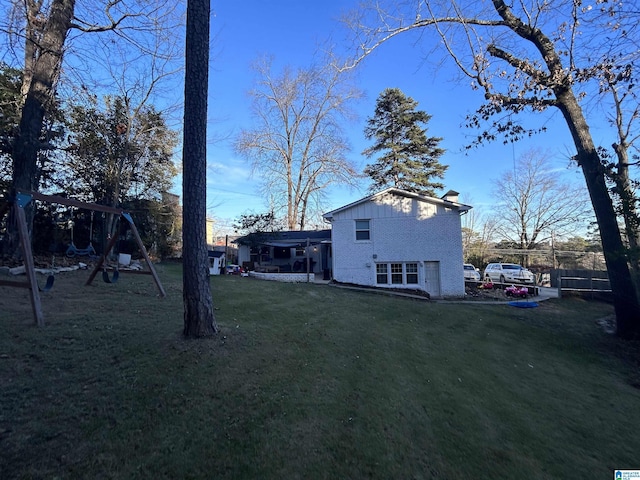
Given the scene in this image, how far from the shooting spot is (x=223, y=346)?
183 inches

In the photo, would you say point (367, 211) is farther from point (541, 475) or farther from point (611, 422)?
point (541, 475)

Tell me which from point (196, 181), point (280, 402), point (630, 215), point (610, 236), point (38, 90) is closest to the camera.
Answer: point (280, 402)

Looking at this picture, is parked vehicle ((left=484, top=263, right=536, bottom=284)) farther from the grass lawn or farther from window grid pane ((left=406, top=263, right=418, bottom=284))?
the grass lawn

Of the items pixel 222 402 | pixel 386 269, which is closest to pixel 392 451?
pixel 222 402

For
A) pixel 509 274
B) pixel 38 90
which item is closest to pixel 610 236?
pixel 509 274

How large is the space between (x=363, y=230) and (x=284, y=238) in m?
7.64

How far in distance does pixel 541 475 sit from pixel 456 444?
0.77 meters

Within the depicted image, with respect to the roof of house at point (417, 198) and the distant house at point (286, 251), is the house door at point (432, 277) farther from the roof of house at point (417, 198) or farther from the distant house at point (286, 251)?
the distant house at point (286, 251)

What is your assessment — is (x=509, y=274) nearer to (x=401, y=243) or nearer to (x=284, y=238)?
(x=401, y=243)

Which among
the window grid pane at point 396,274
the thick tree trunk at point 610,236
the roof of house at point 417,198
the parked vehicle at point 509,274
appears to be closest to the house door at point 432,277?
the window grid pane at point 396,274

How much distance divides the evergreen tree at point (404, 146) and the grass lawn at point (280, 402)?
82.5ft

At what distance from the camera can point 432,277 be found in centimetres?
1686

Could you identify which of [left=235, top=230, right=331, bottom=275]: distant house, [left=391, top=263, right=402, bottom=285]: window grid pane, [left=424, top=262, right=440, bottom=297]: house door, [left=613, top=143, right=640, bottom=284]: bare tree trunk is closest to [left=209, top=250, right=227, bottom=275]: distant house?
[left=235, top=230, right=331, bottom=275]: distant house

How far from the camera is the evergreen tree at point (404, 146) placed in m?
30.7
